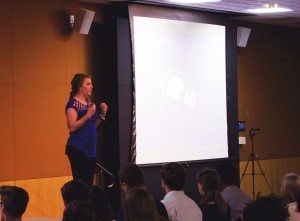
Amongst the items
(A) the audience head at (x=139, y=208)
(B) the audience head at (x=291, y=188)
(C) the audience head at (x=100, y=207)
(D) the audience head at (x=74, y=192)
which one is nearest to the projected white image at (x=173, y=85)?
(B) the audience head at (x=291, y=188)

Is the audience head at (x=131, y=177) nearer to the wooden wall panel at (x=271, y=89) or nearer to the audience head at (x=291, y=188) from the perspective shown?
the audience head at (x=291, y=188)

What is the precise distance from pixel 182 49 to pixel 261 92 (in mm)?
2278

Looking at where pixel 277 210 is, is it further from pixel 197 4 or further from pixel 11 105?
pixel 197 4

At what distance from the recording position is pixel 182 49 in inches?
327

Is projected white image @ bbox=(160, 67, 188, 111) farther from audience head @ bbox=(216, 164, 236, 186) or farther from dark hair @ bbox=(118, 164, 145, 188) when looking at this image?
dark hair @ bbox=(118, 164, 145, 188)

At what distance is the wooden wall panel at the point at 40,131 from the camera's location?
6941 mm

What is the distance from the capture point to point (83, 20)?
727 centimetres

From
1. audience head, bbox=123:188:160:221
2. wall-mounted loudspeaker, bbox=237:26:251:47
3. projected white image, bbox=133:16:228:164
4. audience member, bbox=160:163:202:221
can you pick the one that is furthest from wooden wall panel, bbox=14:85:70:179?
audience head, bbox=123:188:160:221

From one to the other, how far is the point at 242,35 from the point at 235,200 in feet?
15.3

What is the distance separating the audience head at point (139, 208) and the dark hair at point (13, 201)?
0.76 metres

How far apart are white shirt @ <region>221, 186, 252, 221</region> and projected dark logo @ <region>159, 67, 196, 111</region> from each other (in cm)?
299

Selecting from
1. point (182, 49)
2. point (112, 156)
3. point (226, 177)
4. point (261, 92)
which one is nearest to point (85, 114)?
point (226, 177)

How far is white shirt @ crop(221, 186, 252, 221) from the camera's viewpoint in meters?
5.09

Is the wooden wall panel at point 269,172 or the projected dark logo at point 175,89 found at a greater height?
the projected dark logo at point 175,89
